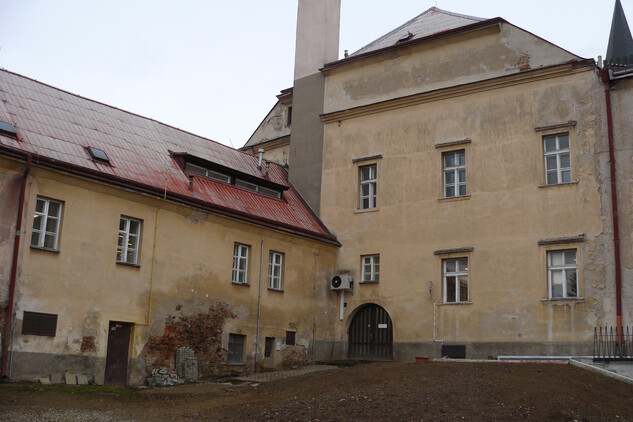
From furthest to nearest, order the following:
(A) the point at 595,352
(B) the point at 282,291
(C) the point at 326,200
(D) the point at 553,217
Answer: (C) the point at 326,200 < (B) the point at 282,291 < (D) the point at 553,217 < (A) the point at 595,352

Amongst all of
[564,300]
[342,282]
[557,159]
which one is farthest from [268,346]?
[557,159]

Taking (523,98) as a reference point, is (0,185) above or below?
below

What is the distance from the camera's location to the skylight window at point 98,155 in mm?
18594

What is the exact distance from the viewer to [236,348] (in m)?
20.9

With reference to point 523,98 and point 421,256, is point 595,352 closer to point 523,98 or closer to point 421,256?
point 421,256

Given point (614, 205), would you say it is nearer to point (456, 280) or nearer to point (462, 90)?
point (456, 280)

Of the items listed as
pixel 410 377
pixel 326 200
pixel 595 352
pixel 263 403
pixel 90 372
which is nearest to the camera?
pixel 263 403

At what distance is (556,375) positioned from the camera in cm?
1437

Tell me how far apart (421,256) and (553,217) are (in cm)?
422

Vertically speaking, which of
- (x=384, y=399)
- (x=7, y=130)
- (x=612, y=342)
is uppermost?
(x=7, y=130)

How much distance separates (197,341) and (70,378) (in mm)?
3953

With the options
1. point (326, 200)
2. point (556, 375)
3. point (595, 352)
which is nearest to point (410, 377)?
point (556, 375)

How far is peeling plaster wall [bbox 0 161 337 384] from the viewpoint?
16.5m

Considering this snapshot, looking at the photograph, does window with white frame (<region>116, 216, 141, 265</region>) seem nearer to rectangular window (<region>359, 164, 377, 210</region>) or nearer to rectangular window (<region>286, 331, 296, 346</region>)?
rectangular window (<region>286, 331, 296, 346</region>)
